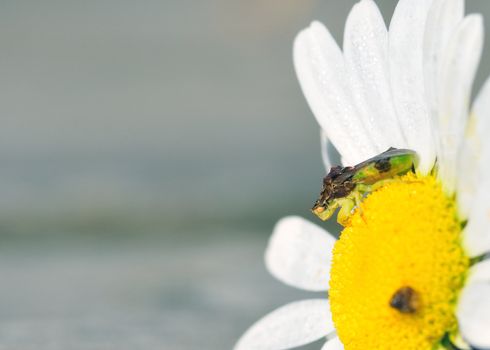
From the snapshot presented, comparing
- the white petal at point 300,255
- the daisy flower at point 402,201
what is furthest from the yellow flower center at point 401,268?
the white petal at point 300,255

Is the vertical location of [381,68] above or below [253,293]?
below

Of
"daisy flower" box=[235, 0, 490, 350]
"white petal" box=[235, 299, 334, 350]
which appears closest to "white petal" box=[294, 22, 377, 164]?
"daisy flower" box=[235, 0, 490, 350]

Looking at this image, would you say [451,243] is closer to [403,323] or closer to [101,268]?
[403,323]

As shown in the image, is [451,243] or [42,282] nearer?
[451,243]

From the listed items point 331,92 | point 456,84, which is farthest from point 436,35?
point 331,92

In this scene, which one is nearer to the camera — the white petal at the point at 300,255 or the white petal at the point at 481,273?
the white petal at the point at 481,273

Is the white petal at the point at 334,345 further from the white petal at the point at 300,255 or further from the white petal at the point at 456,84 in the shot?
the white petal at the point at 456,84

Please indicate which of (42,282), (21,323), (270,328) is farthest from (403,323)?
→ (42,282)
